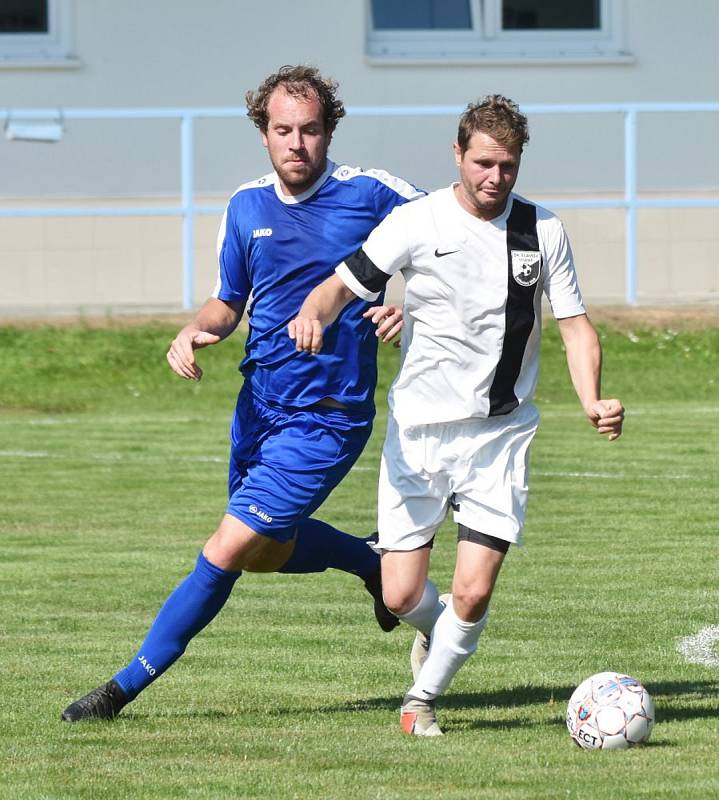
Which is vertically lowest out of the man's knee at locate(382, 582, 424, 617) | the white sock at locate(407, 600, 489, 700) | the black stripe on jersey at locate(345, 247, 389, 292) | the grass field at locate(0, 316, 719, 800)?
the grass field at locate(0, 316, 719, 800)

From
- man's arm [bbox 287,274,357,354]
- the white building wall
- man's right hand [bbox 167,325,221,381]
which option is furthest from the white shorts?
the white building wall

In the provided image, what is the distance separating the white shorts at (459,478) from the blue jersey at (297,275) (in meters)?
0.45

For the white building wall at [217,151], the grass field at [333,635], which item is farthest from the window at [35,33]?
the grass field at [333,635]

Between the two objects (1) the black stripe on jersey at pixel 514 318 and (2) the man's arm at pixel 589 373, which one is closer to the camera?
(2) the man's arm at pixel 589 373

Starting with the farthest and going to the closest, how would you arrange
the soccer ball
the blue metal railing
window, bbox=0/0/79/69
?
window, bbox=0/0/79/69 → the blue metal railing → the soccer ball

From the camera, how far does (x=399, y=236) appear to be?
5.92 m

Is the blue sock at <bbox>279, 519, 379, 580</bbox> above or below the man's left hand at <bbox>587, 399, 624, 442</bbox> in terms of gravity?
below

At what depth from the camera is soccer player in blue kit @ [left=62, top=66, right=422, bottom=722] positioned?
244 inches

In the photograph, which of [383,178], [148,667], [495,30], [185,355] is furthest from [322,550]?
[495,30]

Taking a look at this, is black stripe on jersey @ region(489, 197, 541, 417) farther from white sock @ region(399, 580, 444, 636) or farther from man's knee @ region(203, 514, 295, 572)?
man's knee @ region(203, 514, 295, 572)

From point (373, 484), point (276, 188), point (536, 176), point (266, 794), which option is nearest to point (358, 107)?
point (536, 176)

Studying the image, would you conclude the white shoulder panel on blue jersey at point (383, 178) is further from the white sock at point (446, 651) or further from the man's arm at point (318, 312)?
the white sock at point (446, 651)

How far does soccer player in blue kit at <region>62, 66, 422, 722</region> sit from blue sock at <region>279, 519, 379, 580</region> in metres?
0.35

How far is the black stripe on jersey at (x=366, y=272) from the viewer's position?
591cm
